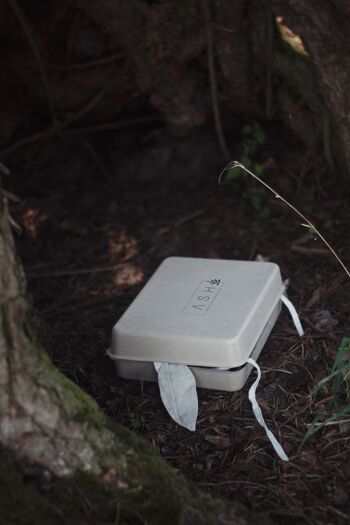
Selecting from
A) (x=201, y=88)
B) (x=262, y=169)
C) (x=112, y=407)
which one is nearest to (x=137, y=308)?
(x=112, y=407)

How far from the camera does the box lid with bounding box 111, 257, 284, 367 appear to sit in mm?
2287

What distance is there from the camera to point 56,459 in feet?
5.94

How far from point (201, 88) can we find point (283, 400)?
1818 mm

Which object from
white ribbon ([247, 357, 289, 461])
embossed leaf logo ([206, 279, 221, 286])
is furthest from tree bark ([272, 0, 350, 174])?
white ribbon ([247, 357, 289, 461])

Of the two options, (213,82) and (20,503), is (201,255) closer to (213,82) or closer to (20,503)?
(213,82)

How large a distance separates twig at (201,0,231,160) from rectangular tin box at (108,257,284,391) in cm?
112

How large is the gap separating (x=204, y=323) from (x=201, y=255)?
3.12 ft

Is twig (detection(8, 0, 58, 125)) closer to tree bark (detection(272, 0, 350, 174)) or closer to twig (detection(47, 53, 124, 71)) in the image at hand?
twig (detection(47, 53, 124, 71))

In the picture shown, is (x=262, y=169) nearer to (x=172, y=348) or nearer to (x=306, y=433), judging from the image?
(x=172, y=348)

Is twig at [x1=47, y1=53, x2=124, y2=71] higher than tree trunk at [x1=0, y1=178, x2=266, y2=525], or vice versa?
twig at [x1=47, y1=53, x2=124, y2=71]

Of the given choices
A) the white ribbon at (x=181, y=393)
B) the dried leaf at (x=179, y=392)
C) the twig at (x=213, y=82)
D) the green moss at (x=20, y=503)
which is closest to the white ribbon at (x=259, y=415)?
the white ribbon at (x=181, y=393)

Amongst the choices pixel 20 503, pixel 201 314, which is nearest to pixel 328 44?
pixel 201 314

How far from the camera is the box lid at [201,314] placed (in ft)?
7.50

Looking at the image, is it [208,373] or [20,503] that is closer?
[20,503]
